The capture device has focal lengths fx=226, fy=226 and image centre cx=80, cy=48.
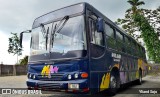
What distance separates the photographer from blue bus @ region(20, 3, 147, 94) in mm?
6637

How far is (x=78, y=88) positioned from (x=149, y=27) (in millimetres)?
28181

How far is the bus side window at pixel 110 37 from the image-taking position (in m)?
8.46

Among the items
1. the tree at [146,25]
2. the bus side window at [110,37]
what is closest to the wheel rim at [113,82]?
the bus side window at [110,37]

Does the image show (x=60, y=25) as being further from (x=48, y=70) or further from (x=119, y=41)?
(x=119, y=41)

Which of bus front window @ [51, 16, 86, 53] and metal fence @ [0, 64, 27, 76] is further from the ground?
bus front window @ [51, 16, 86, 53]

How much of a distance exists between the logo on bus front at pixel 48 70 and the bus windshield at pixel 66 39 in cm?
50

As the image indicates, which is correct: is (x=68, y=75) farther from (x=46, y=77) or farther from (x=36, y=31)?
(x=36, y=31)

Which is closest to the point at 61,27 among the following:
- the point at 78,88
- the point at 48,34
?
the point at 48,34

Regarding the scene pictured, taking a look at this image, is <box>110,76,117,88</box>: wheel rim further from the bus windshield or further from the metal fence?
the metal fence

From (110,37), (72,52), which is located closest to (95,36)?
(72,52)

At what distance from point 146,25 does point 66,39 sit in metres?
27.5

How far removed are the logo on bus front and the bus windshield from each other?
498mm

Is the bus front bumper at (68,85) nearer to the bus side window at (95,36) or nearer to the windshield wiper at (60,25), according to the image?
the bus side window at (95,36)

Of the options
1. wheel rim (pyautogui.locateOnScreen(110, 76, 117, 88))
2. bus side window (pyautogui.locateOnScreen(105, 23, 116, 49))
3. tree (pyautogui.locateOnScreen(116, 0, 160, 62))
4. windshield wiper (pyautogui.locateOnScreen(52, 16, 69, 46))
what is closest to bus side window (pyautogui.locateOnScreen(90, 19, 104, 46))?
bus side window (pyautogui.locateOnScreen(105, 23, 116, 49))
